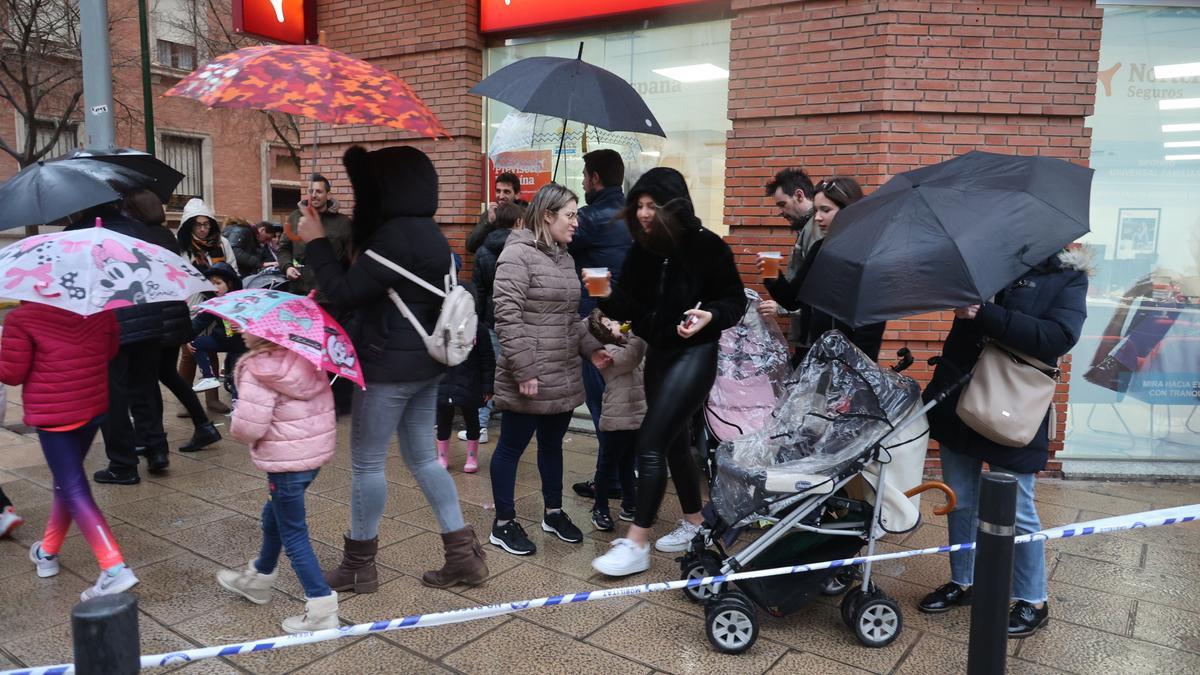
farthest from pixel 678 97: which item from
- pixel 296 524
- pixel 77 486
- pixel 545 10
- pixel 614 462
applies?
pixel 77 486

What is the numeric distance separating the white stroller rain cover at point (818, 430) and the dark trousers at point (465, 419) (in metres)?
2.53

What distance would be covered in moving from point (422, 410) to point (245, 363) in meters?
0.79

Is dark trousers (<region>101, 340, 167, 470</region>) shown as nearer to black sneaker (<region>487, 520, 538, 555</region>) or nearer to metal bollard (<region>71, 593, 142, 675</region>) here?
black sneaker (<region>487, 520, 538, 555</region>)

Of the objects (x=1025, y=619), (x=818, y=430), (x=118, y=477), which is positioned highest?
(x=818, y=430)

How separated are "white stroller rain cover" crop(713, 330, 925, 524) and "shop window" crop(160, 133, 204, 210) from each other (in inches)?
1064

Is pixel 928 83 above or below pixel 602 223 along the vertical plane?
above

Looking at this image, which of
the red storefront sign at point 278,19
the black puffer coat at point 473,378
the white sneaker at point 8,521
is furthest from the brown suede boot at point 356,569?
the red storefront sign at point 278,19

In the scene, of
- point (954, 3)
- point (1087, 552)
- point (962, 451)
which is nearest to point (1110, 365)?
point (1087, 552)

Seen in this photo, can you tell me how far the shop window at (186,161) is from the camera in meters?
26.4

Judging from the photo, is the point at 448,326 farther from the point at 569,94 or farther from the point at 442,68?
the point at 442,68

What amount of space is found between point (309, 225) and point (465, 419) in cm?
270

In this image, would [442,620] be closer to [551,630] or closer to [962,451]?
[551,630]

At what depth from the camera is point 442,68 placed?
7402 mm

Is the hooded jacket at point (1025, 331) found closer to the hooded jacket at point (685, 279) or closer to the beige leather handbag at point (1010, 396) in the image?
the beige leather handbag at point (1010, 396)
